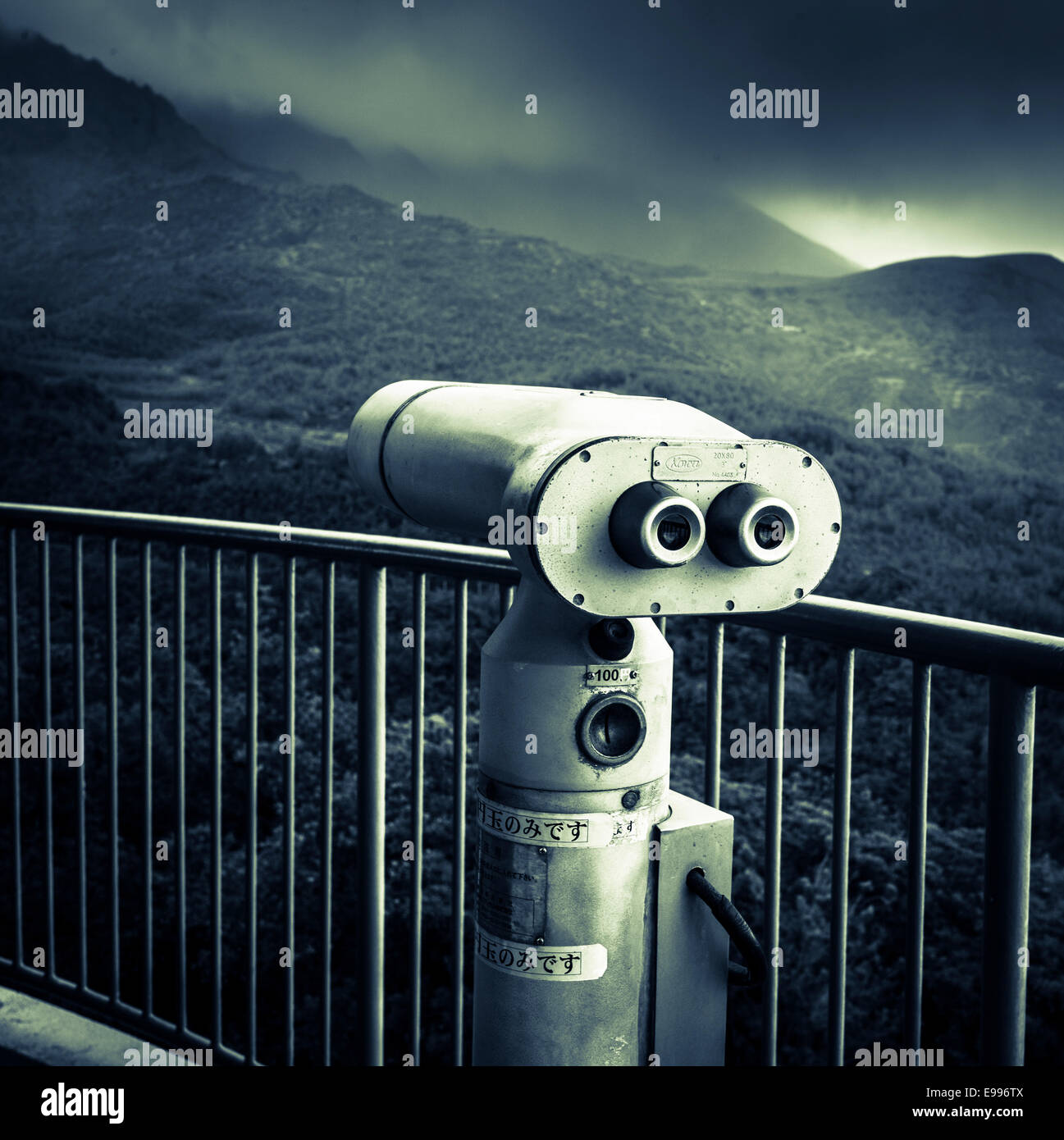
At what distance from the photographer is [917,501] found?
59.8 feet

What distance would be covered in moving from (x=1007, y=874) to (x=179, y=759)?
1.78m

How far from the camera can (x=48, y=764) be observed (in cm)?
267

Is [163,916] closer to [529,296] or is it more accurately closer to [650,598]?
[650,598]

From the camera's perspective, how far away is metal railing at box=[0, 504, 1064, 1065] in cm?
150

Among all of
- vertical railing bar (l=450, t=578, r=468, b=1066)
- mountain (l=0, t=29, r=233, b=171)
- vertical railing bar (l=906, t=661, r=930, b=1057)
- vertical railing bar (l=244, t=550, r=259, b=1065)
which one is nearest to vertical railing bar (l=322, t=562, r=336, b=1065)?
vertical railing bar (l=244, t=550, r=259, b=1065)

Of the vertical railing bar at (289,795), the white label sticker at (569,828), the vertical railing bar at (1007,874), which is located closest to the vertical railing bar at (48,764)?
the vertical railing bar at (289,795)

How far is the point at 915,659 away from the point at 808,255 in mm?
20889

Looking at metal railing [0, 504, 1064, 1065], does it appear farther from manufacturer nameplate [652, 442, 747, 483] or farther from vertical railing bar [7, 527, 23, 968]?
manufacturer nameplate [652, 442, 747, 483]

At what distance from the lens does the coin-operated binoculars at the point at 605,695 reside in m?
1.40

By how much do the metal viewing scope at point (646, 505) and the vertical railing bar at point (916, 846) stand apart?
23 cm

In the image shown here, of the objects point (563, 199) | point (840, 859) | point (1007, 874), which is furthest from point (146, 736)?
point (563, 199)

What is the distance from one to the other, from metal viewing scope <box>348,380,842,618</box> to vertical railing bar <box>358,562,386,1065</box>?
0.76m

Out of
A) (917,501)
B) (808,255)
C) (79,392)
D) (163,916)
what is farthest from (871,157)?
(163,916)

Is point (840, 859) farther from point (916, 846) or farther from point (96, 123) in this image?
point (96, 123)
